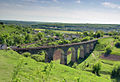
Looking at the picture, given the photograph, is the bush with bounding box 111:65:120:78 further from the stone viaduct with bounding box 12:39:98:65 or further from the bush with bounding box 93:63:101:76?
the stone viaduct with bounding box 12:39:98:65

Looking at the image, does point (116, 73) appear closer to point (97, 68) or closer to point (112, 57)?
point (97, 68)

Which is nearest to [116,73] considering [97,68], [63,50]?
[97,68]

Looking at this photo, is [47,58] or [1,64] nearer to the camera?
[1,64]

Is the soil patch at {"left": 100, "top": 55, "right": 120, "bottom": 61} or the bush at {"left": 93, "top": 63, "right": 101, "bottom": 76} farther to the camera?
the soil patch at {"left": 100, "top": 55, "right": 120, "bottom": 61}

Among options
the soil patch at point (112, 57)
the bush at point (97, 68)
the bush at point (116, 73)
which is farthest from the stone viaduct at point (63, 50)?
the bush at point (116, 73)

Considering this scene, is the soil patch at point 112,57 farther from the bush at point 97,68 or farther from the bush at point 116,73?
the bush at point 97,68

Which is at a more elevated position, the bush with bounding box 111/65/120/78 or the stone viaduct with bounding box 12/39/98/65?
the stone viaduct with bounding box 12/39/98/65

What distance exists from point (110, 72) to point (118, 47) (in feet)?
152

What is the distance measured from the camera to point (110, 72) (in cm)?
5044

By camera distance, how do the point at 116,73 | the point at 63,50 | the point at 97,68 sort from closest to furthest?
the point at 116,73
the point at 97,68
the point at 63,50

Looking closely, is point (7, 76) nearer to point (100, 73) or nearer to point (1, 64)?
point (1, 64)

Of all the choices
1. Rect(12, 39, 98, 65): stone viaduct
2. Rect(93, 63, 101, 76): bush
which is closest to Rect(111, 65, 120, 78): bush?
Rect(93, 63, 101, 76): bush

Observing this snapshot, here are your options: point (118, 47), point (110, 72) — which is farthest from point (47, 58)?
point (118, 47)

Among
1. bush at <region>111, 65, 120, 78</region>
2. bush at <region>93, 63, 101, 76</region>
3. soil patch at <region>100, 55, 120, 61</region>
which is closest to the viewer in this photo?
bush at <region>111, 65, 120, 78</region>
